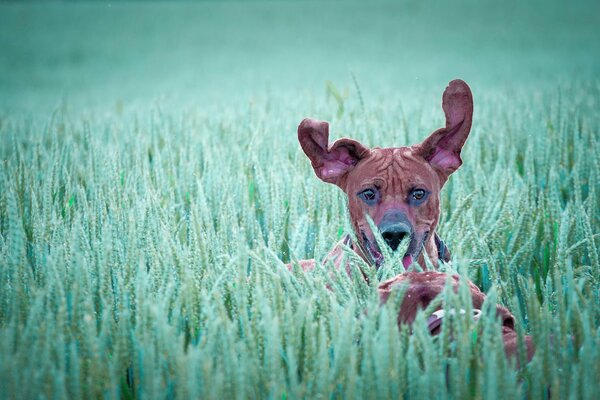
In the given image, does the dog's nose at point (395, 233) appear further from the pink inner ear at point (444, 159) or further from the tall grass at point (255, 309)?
the pink inner ear at point (444, 159)

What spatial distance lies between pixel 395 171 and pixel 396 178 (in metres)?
0.04

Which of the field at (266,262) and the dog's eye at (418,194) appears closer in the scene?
the field at (266,262)

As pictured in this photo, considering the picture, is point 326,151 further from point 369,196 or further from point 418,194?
point 418,194

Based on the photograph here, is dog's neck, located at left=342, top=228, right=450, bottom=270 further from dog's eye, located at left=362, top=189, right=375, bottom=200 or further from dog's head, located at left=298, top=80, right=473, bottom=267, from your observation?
dog's eye, located at left=362, top=189, right=375, bottom=200

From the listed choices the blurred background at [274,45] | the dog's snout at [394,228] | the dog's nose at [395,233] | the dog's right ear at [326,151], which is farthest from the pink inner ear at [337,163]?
the blurred background at [274,45]

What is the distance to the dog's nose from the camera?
10.3ft

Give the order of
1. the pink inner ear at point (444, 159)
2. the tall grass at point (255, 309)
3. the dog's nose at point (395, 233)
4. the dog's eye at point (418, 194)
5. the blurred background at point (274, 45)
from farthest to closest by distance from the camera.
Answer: the blurred background at point (274, 45)
the pink inner ear at point (444, 159)
the dog's eye at point (418, 194)
the dog's nose at point (395, 233)
the tall grass at point (255, 309)

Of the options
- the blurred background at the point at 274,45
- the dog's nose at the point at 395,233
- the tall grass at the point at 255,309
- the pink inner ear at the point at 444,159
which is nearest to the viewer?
the tall grass at the point at 255,309

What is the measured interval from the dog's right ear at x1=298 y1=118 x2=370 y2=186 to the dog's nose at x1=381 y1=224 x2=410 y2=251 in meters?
0.53

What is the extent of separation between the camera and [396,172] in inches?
135

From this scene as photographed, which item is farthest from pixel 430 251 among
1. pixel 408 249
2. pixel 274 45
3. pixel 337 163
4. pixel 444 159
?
pixel 274 45

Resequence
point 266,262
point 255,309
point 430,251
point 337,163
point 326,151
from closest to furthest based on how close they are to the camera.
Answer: point 255,309, point 266,262, point 430,251, point 326,151, point 337,163

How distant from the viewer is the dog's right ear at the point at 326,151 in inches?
136

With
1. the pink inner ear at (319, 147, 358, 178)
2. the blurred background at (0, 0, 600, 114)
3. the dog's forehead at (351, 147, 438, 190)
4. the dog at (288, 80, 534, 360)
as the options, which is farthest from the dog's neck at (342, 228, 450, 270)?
the blurred background at (0, 0, 600, 114)
